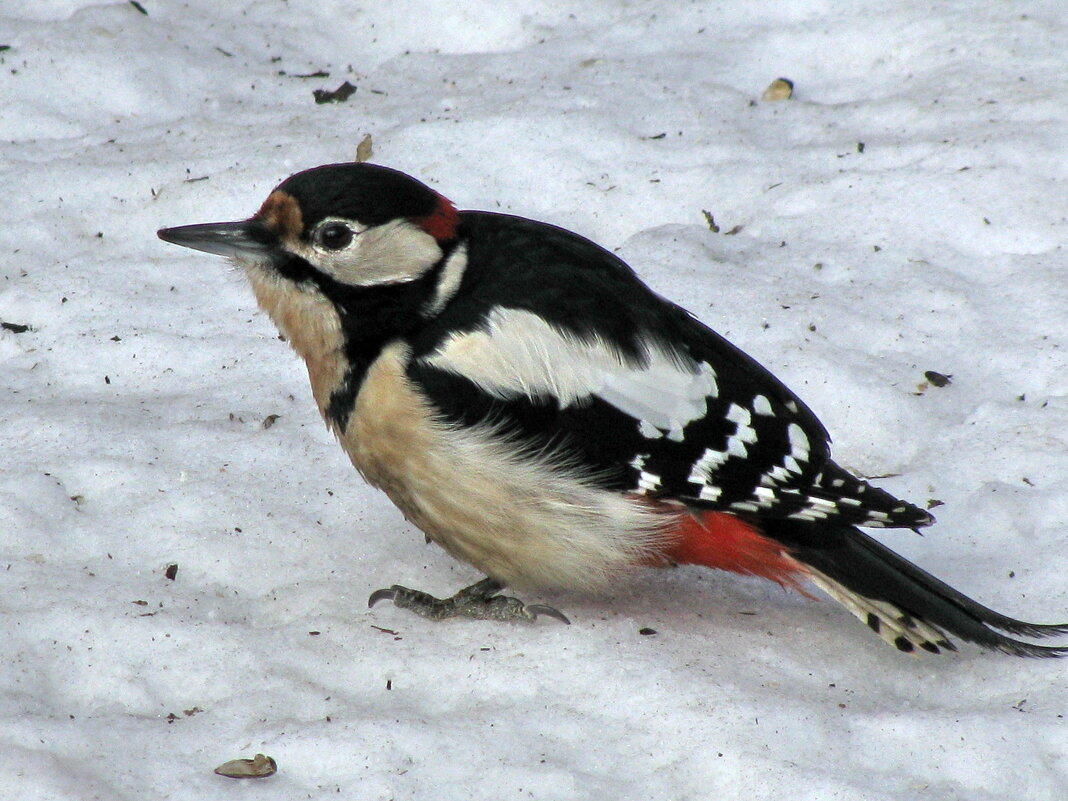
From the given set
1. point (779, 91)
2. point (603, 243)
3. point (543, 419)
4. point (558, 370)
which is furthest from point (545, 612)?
point (779, 91)

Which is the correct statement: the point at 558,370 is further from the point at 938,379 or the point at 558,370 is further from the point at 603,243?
the point at 603,243

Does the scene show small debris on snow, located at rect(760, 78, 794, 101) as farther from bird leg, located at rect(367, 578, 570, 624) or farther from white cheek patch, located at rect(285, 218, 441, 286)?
bird leg, located at rect(367, 578, 570, 624)

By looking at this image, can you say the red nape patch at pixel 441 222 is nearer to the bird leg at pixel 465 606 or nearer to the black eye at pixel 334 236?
the black eye at pixel 334 236

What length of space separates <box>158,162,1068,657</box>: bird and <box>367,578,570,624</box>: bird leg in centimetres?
11

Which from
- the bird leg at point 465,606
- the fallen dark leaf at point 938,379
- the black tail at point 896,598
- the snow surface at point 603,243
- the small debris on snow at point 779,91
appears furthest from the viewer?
the small debris on snow at point 779,91

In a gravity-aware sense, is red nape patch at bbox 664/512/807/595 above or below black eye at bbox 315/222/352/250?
below

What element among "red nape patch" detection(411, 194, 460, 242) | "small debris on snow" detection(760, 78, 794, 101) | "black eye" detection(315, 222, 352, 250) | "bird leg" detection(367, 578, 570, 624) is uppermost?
"small debris on snow" detection(760, 78, 794, 101)

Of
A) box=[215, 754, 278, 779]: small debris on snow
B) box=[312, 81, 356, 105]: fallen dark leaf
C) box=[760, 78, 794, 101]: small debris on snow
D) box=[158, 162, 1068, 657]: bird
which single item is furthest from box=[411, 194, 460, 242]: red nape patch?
box=[760, 78, 794, 101]: small debris on snow

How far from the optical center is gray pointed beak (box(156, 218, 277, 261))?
3.28 metres

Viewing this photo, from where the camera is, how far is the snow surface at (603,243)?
2934 mm

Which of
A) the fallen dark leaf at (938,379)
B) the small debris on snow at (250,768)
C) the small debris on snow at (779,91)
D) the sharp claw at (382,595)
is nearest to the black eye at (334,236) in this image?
the sharp claw at (382,595)

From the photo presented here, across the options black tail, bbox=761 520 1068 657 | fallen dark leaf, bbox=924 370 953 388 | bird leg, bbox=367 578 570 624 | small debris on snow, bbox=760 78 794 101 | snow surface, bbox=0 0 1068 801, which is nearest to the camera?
snow surface, bbox=0 0 1068 801

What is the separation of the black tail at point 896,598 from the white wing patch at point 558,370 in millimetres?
406

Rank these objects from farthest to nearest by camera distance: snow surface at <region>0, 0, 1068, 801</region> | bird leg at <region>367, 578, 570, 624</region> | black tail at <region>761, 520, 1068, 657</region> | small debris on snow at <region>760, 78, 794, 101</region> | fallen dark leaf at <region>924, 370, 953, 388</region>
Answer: small debris on snow at <region>760, 78, 794, 101</region> → fallen dark leaf at <region>924, 370, 953, 388</region> → bird leg at <region>367, 578, 570, 624</region> → black tail at <region>761, 520, 1068, 657</region> → snow surface at <region>0, 0, 1068, 801</region>
